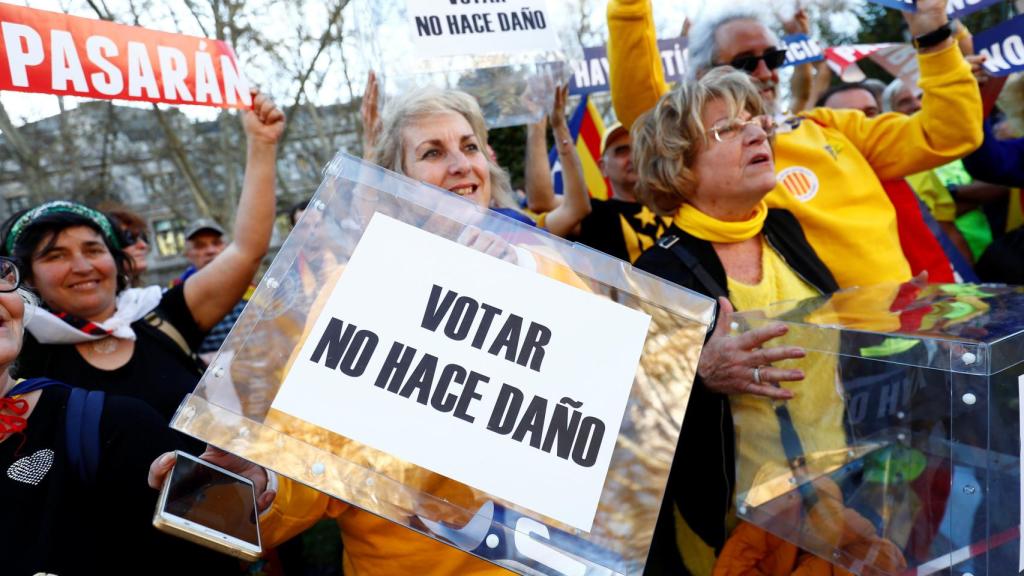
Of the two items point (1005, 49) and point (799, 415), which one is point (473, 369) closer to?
point (799, 415)

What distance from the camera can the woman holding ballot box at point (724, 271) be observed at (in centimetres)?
186

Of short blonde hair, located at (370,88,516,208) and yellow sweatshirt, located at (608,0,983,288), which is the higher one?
yellow sweatshirt, located at (608,0,983,288)

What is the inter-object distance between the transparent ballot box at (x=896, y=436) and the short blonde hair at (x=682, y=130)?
51 cm

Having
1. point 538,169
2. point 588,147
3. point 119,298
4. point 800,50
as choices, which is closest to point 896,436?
point 538,169

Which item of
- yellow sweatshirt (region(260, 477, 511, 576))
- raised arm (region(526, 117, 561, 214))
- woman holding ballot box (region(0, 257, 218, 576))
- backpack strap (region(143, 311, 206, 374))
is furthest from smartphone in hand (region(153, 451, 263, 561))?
raised arm (region(526, 117, 561, 214))

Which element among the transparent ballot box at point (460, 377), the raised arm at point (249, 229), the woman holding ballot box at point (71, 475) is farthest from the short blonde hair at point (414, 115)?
the woman holding ballot box at point (71, 475)

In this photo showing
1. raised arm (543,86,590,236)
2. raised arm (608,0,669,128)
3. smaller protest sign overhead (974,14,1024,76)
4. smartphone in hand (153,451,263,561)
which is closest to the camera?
smartphone in hand (153,451,263,561)

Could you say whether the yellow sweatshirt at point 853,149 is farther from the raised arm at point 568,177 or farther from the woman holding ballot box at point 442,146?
the woman holding ballot box at point 442,146

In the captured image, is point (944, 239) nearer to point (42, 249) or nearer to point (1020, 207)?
point (1020, 207)

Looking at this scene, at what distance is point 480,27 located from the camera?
308cm

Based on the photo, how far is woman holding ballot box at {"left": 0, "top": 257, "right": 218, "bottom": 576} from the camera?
5.33 feet

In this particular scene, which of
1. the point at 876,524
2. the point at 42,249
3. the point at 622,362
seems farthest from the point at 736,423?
the point at 42,249

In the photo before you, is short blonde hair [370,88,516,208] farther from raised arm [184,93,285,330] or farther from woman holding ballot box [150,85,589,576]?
raised arm [184,93,285,330]

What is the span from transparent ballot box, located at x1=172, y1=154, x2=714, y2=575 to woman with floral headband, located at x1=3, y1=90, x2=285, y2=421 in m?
1.13
